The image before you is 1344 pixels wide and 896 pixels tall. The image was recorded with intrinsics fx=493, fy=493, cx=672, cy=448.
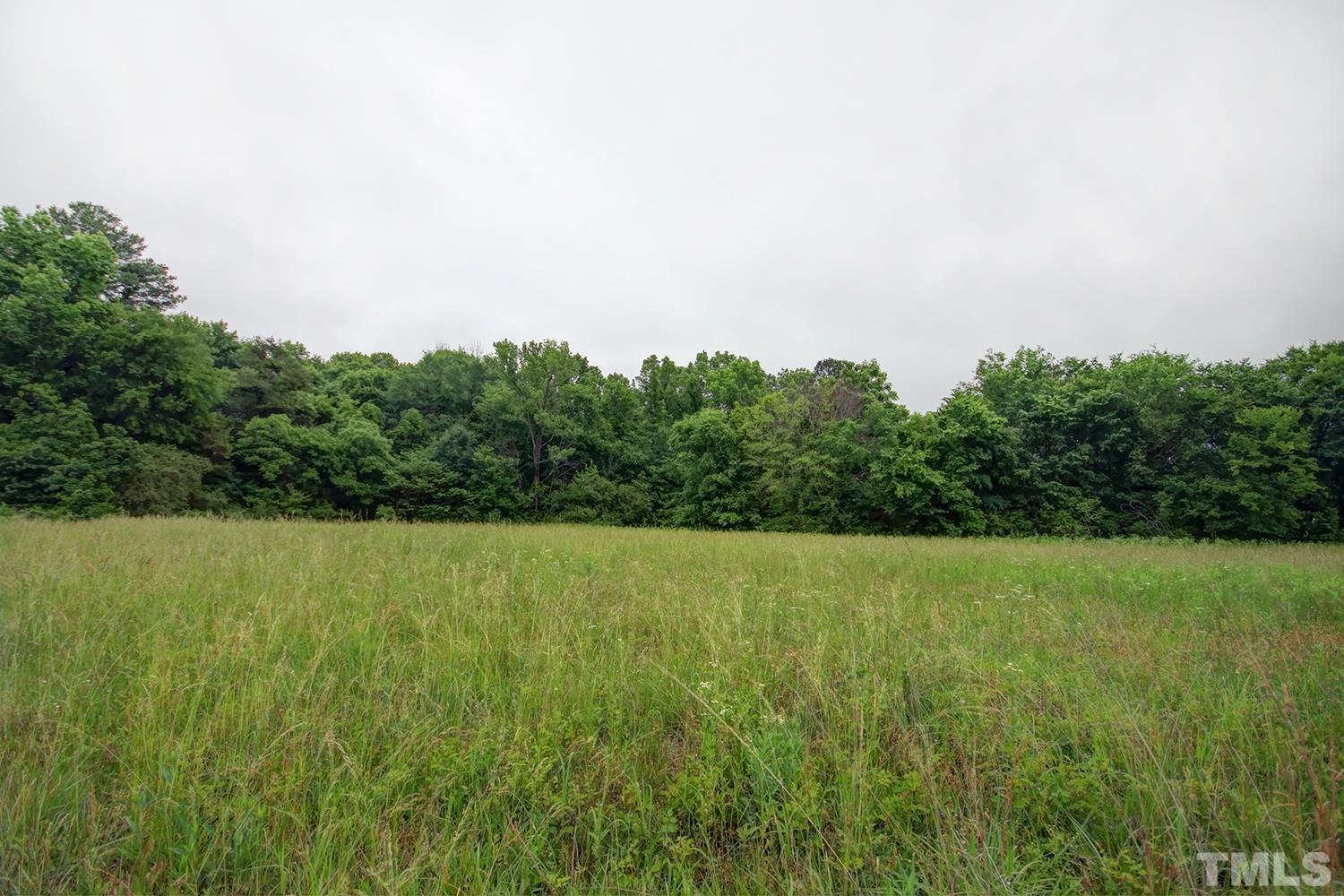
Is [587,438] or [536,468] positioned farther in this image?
[587,438]

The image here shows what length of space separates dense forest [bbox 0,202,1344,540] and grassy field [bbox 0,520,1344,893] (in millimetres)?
22465

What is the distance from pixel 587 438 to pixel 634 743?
33927 millimetres

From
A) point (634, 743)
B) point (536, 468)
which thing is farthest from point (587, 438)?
point (634, 743)

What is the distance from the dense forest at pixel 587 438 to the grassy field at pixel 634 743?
2247 centimetres

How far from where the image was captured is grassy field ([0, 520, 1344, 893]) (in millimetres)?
1779

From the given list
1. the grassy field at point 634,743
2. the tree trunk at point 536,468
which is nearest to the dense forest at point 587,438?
the tree trunk at point 536,468

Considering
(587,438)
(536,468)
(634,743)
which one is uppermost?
(587,438)

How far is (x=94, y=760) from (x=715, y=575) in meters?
4.76

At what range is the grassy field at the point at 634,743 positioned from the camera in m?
A: 1.78

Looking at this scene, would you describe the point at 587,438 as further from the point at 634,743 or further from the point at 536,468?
the point at 634,743

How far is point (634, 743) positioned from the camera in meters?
2.42

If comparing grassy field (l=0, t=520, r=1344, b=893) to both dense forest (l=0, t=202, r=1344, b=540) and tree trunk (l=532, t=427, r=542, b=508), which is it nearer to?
dense forest (l=0, t=202, r=1344, b=540)

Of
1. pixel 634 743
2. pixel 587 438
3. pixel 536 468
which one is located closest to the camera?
pixel 634 743

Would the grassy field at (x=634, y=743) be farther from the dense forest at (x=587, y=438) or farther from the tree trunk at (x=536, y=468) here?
the tree trunk at (x=536, y=468)
